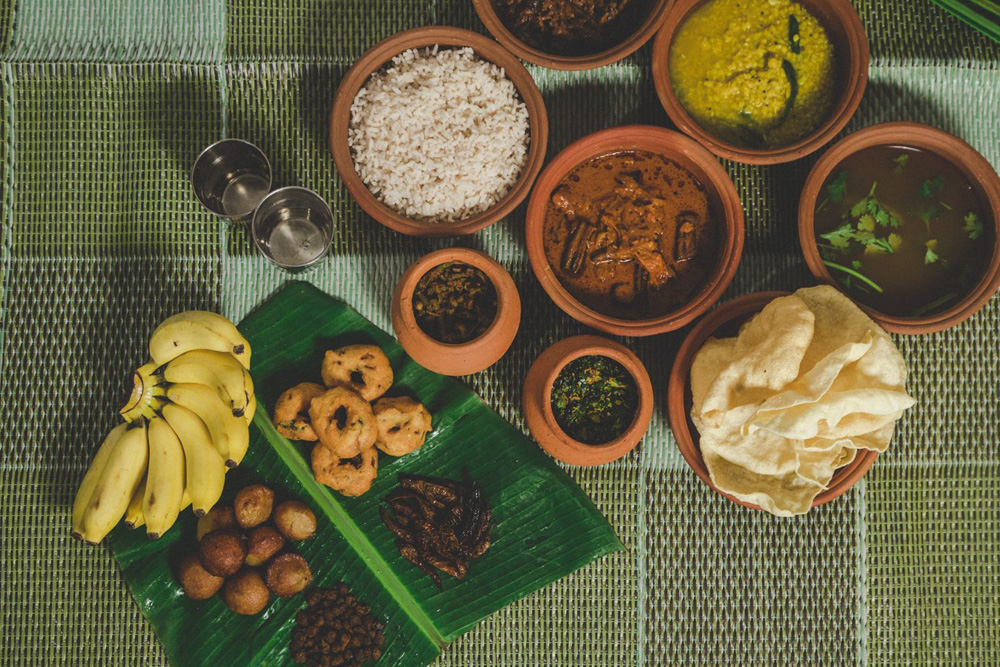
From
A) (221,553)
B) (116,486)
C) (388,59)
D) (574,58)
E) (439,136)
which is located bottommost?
(221,553)

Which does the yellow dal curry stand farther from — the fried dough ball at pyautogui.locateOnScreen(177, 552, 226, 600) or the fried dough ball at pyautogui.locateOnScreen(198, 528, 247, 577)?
the fried dough ball at pyautogui.locateOnScreen(177, 552, 226, 600)

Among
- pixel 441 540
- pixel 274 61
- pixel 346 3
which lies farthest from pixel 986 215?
pixel 274 61

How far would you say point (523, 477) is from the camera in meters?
2.40

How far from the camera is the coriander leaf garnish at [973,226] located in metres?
2.31

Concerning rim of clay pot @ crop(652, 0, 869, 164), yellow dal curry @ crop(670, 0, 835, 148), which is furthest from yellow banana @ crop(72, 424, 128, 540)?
yellow dal curry @ crop(670, 0, 835, 148)

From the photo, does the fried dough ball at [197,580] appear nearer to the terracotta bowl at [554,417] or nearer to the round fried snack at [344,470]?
the round fried snack at [344,470]

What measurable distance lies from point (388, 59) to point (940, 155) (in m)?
1.86

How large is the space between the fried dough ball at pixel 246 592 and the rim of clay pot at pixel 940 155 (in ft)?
6.73

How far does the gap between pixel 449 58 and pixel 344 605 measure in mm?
1844

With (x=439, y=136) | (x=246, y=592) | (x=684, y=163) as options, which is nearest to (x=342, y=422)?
(x=246, y=592)

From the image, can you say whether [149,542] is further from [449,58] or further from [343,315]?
[449,58]

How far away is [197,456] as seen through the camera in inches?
82.6

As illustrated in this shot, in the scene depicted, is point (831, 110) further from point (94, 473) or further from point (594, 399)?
point (94, 473)

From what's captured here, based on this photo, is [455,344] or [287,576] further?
[287,576]
